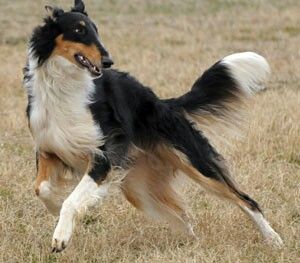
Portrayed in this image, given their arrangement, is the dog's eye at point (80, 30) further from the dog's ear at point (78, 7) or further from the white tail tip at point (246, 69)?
the white tail tip at point (246, 69)

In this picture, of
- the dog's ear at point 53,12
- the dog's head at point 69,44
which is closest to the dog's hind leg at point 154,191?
the dog's head at point 69,44

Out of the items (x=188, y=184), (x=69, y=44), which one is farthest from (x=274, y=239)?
(x=69, y=44)

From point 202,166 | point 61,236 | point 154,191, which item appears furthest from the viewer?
point 154,191

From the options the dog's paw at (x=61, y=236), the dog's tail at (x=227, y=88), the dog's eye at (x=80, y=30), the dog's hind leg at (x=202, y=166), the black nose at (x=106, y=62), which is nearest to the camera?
the dog's paw at (x=61, y=236)

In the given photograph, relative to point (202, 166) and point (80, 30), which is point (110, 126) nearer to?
point (80, 30)

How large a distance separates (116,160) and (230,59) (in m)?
1.61

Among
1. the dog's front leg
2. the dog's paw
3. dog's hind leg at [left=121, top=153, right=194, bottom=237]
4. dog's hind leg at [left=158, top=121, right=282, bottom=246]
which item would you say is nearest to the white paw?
dog's hind leg at [left=158, top=121, right=282, bottom=246]

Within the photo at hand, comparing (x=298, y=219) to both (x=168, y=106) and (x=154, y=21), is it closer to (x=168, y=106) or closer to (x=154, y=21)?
(x=168, y=106)

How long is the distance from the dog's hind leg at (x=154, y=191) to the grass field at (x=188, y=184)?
0.44ft

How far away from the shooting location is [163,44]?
738 inches

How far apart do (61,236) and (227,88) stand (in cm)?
238

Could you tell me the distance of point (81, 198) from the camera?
5.54 meters

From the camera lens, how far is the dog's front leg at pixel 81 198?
5293mm

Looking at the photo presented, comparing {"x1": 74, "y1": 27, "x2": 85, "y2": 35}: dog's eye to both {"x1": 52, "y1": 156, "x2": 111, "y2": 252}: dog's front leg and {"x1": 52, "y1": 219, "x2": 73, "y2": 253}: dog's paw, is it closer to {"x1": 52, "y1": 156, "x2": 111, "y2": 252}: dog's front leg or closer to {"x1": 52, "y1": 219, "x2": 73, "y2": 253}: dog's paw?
{"x1": 52, "y1": 156, "x2": 111, "y2": 252}: dog's front leg
